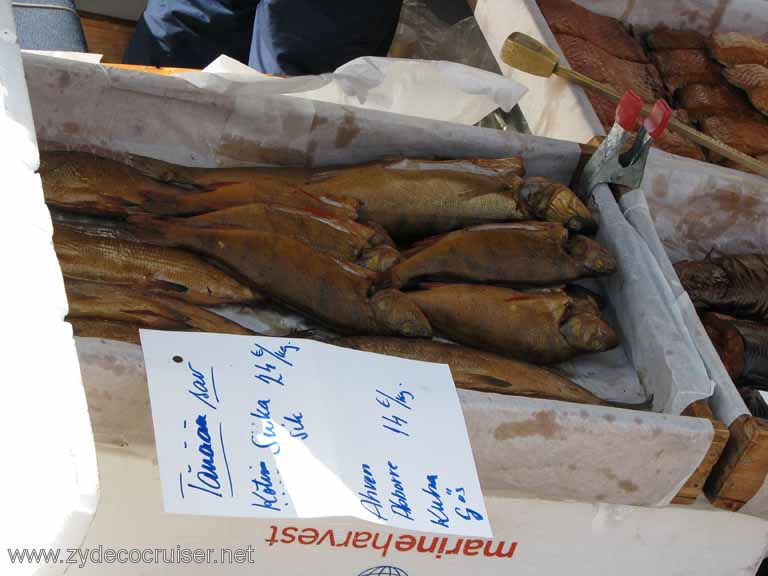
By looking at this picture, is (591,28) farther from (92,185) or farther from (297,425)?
(297,425)

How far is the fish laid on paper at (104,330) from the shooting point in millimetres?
1561

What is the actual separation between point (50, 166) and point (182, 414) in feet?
2.90

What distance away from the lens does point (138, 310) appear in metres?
1.68

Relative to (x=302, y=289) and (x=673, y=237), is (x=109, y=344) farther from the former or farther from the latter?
(x=673, y=237)

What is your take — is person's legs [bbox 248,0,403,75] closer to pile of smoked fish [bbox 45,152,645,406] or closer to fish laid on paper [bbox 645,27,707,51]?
pile of smoked fish [bbox 45,152,645,406]

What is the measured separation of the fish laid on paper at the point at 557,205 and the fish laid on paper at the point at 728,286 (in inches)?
14.2

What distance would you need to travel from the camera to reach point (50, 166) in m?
1.92

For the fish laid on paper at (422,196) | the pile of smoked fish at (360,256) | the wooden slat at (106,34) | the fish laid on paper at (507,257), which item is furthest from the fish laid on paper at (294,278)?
the wooden slat at (106,34)

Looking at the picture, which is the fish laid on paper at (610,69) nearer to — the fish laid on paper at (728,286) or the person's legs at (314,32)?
the person's legs at (314,32)

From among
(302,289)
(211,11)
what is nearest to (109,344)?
(302,289)

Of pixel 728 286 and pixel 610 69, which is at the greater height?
pixel 610 69

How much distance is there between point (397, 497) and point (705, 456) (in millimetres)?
749

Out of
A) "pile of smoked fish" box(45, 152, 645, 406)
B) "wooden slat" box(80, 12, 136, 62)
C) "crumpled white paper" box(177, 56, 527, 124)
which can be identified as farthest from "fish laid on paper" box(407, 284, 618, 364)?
"wooden slat" box(80, 12, 136, 62)

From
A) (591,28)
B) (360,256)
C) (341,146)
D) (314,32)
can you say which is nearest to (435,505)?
(360,256)
